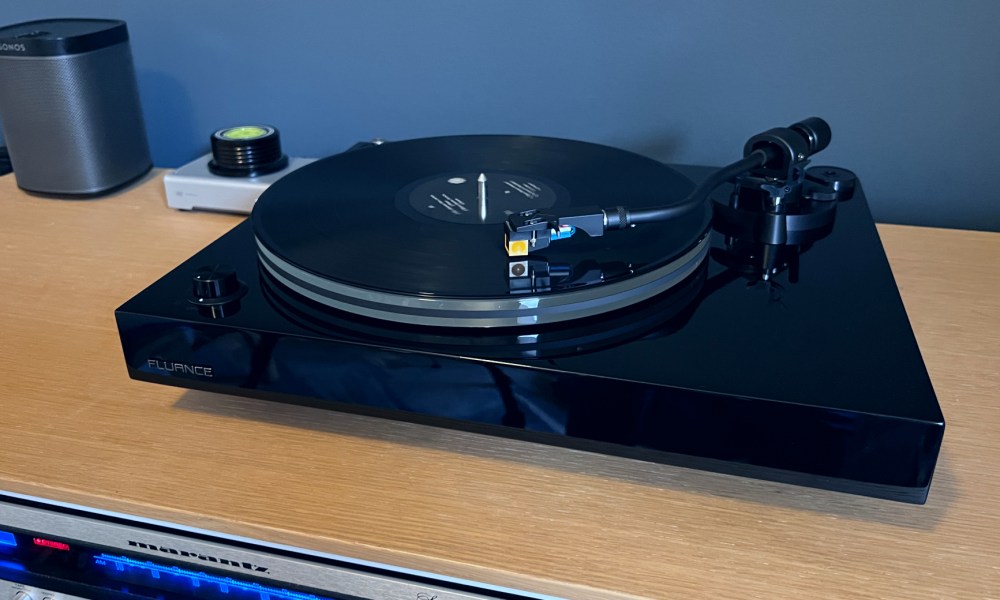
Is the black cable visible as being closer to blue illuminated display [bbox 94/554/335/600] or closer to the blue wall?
the blue wall

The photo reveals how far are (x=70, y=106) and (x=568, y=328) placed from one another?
0.78m

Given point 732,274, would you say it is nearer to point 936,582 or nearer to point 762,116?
point 936,582

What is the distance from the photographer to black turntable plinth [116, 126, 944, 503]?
513mm

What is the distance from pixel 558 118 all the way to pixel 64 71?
62cm

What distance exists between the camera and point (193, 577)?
1.97 feet

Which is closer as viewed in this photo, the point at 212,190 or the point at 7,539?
the point at 7,539

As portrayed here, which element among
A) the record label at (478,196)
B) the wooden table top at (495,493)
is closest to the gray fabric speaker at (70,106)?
the wooden table top at (495,493)

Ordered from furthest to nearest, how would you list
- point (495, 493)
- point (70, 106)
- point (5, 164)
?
point (5, 164)
point (70, 106)
point (495, 493)

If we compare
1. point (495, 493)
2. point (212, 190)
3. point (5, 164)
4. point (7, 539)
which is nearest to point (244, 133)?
point (212, 190)

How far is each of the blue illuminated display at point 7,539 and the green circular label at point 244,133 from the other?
21.9 inches

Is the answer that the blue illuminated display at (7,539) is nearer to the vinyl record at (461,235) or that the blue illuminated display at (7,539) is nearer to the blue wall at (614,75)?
the vinyl record at (461,235)

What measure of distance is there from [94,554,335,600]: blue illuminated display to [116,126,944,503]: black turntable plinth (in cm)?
13

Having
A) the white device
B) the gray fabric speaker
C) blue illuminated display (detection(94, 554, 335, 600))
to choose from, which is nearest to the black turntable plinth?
blue illuminated display (detection(94, 554, 335, 600))

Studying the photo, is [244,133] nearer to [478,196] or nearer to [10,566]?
[478,196]
